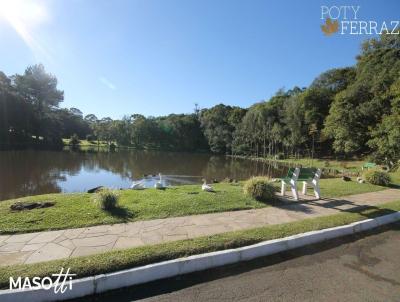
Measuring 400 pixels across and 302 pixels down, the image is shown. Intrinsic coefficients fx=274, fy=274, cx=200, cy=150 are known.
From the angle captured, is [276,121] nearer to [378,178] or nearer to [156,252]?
[378,178]

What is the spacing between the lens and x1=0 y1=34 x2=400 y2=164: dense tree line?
26359 millimetres

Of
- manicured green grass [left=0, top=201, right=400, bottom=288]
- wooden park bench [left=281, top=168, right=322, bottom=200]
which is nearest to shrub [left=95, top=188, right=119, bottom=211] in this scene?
manicured green grass [left=0, top=201, right=400, bottom=288]

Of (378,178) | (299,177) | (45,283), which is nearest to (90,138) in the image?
(378,178)

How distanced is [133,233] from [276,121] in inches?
1781

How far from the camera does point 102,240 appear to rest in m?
3.89

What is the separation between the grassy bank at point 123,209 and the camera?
14.7 feet

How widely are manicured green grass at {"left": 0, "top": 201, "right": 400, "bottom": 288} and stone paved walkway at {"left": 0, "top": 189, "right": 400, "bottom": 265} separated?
28 centimetres

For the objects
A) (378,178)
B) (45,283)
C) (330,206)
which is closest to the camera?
(45,283)

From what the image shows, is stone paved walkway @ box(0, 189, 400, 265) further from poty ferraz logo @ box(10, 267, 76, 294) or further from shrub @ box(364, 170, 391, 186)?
shrub @ box(364, 170, 391, 186)

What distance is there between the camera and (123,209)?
209 inches

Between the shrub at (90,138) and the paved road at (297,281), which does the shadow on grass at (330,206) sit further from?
→ the shrub at (90,138)

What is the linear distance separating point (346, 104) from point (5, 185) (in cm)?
3071

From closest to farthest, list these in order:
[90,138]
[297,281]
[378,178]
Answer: [297,281] < [378,178] < [90,138]

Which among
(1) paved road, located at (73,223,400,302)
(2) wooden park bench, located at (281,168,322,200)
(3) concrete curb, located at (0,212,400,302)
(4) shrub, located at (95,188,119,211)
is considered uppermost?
(2) wooden park bench, located at (281,168,322,200)
